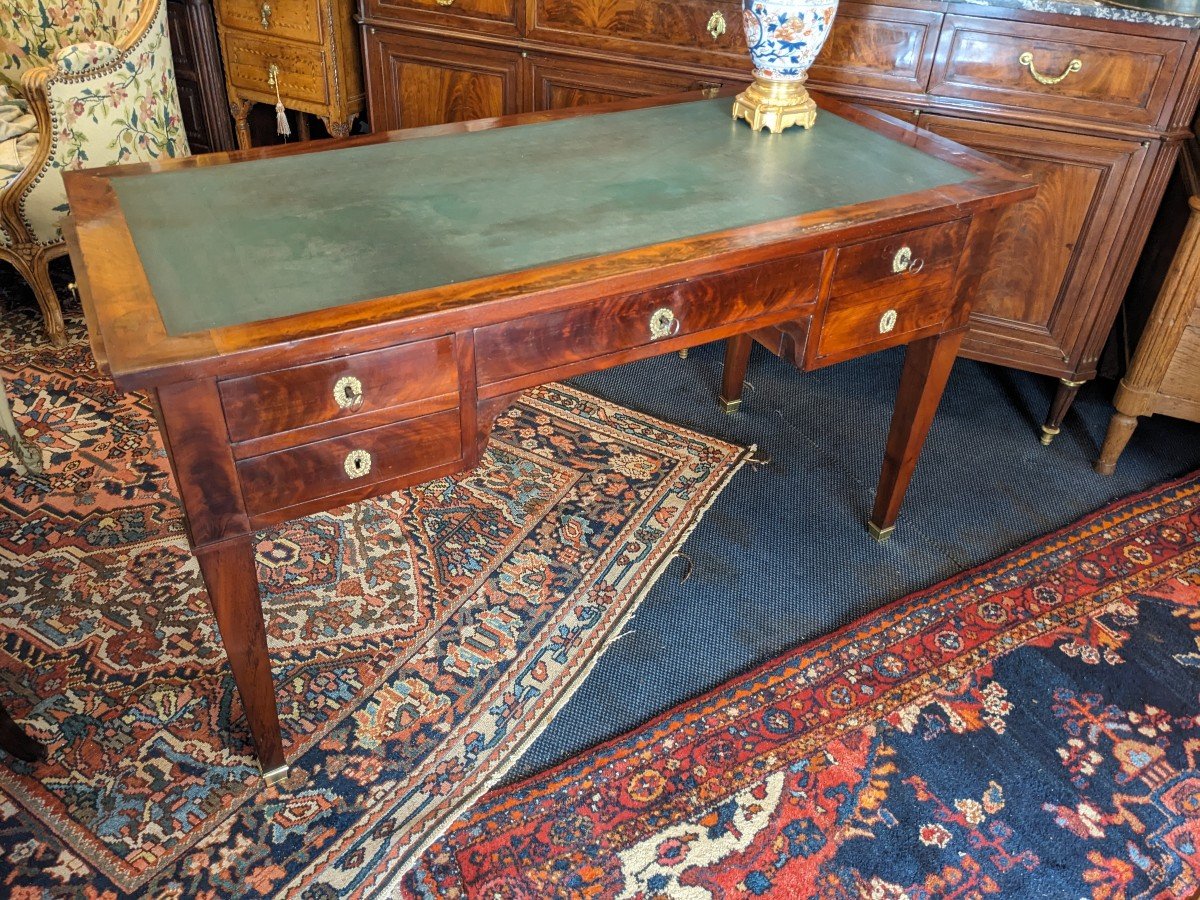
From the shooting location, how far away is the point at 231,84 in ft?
11.7

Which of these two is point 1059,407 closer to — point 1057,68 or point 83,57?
point 1057,68

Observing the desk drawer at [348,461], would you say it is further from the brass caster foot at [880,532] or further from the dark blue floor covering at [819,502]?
the brass caster foot at [880,532]

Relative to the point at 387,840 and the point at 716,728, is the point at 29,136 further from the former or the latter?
the point at 716,728

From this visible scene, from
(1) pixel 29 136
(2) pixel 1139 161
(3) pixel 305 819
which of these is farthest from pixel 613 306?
(1) pixel 29 136

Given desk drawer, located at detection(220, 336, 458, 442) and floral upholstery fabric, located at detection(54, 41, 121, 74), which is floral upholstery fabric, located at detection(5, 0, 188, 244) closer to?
floral upholstery fabric, located at detection(54, 41, 121, 74)

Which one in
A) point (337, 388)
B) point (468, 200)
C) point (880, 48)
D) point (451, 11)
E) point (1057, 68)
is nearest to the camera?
point (337, 388)

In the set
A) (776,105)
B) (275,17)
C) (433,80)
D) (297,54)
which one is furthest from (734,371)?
(275,17)

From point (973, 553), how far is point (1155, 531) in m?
0.49

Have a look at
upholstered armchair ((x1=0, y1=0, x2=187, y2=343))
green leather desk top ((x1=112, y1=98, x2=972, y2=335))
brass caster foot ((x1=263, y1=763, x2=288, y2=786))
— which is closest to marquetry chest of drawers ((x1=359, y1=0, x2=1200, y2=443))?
green leather desk top ((x1=112, y1=98, x2=972, y2=335))

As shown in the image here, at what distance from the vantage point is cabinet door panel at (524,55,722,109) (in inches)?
107

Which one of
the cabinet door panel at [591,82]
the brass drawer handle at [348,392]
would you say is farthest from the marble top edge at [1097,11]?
the brass drawer handle at [348,392]

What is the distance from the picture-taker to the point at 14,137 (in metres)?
2.92

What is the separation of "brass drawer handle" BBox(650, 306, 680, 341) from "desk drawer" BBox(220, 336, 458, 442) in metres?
0.36

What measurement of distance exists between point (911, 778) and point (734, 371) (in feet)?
4.14
